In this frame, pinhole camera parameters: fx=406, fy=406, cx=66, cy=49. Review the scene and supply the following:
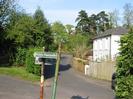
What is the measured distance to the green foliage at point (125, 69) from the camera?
17.4 m

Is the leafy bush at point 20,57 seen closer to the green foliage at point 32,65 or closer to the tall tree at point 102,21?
the green foliage at point 32,65

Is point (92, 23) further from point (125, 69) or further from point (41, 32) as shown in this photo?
point (125, 69)

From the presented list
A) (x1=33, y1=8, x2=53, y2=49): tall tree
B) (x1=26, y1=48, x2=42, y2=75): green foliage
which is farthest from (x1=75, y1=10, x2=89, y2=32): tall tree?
(x1=26, y1=48, x2=42, y2=75): green foliage

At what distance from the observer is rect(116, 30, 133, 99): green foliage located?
1741 cm

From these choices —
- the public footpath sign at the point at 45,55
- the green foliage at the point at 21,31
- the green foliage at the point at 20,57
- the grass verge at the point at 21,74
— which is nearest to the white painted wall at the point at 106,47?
the green foliage at the point at 21,31

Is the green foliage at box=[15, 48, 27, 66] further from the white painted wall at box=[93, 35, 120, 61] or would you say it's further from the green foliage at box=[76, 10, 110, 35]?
the green foliage at box=[76, 10, 110, 35]

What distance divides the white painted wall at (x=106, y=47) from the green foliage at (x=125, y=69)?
40.6 metres

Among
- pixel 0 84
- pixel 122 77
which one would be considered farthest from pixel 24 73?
pixel 122 77

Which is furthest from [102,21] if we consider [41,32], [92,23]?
[41,32]

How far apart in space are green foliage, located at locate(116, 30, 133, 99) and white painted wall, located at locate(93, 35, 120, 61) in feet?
133

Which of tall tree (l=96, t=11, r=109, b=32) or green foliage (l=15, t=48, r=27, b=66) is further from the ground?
tall tree (l=96, t=11, r=109, b=32)

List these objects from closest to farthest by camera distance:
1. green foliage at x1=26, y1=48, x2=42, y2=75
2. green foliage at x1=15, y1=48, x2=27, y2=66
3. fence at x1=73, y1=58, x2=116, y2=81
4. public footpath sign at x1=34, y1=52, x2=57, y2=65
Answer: public footpath sign at x1=34, y1=52, x2=57, y2=65, green foliage at x1=26, y1=48, x2=42, y2=75, fence at x1=73, y1=58, x2=116, y2=81, green foliage at x1=15, y1=48, x2=27, y2=66

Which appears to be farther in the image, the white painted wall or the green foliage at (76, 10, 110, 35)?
the green foliage at (76, 10, 110, 35)

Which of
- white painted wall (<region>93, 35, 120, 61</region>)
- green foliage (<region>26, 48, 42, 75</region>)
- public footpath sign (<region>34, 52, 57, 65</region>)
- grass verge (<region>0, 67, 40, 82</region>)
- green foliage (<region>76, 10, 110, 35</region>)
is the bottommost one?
grass verge (<region>0, 67, 40, 82</region>)
